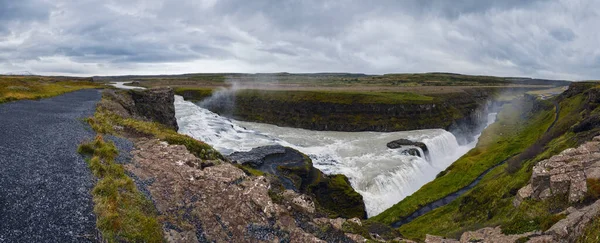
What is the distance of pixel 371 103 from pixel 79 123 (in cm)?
7750

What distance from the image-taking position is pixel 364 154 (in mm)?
54969

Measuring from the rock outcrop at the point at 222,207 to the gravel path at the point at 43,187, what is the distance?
8.17ft

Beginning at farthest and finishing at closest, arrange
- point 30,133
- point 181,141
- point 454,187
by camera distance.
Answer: point 454,187
point 181,141
point 30,133

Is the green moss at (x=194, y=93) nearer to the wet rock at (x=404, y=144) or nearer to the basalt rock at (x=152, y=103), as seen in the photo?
the basalt rock at (x=152, y=103)

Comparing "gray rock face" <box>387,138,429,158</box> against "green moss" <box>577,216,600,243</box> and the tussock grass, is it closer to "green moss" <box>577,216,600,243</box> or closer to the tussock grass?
the tussock grass

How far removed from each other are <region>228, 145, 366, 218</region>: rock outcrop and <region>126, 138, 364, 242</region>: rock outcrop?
15538 mm

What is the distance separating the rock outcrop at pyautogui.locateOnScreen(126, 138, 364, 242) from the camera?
1277cm

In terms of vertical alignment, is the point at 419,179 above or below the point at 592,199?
below

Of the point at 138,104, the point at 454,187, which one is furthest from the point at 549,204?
the point at 138,104

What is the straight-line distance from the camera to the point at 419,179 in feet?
159

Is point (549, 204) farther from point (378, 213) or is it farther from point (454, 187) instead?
point (454, 187)

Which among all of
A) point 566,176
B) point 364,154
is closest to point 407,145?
point 364,154

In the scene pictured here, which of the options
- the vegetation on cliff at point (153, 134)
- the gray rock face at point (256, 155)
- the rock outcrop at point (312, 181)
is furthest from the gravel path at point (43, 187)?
the rock outcrop at point (312, 181)

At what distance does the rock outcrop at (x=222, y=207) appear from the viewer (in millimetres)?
12773
